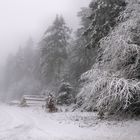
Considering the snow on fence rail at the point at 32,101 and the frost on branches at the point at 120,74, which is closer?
the frost on branches at the point at 120,74

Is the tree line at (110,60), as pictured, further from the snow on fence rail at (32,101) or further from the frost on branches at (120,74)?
the snow on fence rail at (32,101)

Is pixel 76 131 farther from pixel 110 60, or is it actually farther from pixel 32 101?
pixel 32 101

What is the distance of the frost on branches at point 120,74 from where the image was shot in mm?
10836

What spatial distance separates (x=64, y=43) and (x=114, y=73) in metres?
29.0

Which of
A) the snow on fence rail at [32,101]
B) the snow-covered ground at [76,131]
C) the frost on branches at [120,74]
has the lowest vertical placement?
the snow on fence rail at [32,101]

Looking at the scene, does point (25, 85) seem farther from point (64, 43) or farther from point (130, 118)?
point (130, 118)

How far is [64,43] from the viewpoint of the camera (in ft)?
132

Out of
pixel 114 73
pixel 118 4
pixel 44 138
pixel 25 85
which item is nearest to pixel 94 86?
pixel 114 73

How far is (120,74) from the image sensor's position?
38.5 feet

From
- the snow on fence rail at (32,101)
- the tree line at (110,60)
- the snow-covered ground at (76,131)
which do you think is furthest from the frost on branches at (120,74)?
the snow on fence rail at (32,101)

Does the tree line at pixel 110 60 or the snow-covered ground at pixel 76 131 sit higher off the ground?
the tree line at pixel 110 60

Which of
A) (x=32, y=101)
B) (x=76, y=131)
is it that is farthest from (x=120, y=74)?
(x=32, y=101)

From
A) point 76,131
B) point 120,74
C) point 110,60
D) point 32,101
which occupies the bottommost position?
point 32,101

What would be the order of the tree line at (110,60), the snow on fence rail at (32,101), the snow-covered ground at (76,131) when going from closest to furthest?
the snow-covered ground at (76,131)
the tree line at (110,60)
the snow on fence rail at (32,101)
